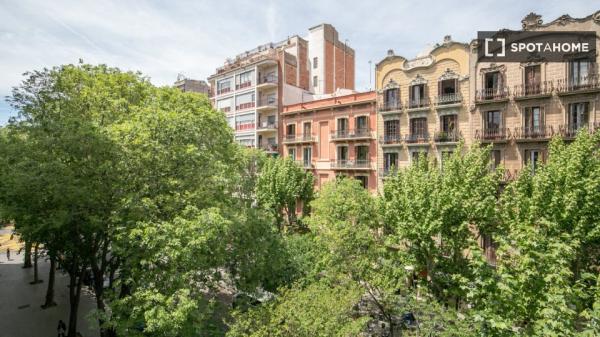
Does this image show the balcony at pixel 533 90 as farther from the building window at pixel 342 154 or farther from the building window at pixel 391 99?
the building window at pixel 342 154

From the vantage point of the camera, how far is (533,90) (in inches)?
900

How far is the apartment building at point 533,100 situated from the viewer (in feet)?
69.4

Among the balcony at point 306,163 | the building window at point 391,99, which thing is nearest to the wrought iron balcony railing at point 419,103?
the building window at point 391,99

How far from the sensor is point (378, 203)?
18562mm

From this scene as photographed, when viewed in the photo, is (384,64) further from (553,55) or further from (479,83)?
(553,55)

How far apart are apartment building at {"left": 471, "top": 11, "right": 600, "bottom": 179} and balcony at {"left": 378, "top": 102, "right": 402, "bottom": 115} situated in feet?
20.1

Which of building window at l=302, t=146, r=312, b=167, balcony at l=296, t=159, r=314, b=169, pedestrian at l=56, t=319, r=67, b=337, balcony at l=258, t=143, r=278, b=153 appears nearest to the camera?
pedestrian at l=56, t=319, r=67, b=337

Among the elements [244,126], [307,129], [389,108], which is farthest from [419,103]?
[244,126]

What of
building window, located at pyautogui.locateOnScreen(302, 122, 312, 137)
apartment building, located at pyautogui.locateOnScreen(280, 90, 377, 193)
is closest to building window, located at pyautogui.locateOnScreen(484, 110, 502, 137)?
apartment building, located at pyautogui.locateOnScreen(280, 90, 377, 193)

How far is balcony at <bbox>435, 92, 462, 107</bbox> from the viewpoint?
25984 millimetres

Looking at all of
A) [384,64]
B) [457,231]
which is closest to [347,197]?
[457,231]

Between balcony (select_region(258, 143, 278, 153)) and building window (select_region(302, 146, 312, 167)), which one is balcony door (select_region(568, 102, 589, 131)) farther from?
balcony (select_region(258, 143, 278, 153))

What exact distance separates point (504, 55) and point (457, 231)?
1676 centimetres

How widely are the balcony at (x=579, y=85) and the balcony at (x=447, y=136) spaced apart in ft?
22.7
